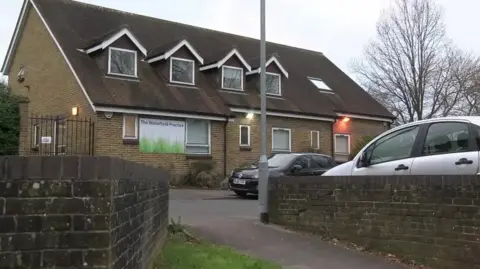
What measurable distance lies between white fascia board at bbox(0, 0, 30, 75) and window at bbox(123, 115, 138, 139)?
8.91m

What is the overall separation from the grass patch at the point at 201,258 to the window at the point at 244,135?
16.4 meters

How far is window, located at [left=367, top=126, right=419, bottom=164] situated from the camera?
903 cm

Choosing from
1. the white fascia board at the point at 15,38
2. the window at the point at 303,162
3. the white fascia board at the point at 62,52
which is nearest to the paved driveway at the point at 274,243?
the window at the point at 303,162

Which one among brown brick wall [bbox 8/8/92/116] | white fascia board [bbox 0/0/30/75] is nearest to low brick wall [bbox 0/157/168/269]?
brown brick wall [bbox 8/8/92/116]

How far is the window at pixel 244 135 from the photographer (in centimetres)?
2548

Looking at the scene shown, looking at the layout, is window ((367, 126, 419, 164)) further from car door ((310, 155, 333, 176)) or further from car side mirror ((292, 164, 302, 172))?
car door ((310, 155, 333, 176))

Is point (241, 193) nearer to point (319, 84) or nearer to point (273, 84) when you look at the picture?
point (273, 84)

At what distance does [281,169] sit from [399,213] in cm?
926

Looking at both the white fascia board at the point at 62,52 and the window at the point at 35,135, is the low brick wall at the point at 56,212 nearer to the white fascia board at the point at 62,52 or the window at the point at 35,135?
the white fascia board at the point at 62,52

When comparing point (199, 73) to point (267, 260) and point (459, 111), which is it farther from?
point (459, 111)

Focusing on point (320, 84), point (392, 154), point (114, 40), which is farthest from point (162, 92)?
point (392, 154)

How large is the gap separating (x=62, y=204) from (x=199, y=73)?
74.8ft

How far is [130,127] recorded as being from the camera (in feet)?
70.9

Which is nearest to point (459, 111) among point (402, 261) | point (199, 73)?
point (199, 73)
